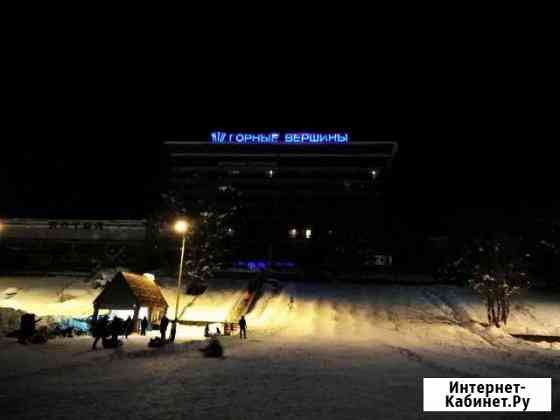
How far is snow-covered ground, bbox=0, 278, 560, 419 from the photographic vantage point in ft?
44.2

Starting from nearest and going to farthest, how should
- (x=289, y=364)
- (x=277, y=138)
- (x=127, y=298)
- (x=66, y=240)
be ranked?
(x=289, y=364), (x=127, y=298), (x=66, y=240), (x=277, y=138)

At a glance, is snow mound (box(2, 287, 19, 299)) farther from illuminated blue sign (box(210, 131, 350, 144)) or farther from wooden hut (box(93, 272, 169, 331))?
illuminated blue sign (box(210, 131, 350, 144))

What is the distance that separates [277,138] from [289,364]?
290 feet

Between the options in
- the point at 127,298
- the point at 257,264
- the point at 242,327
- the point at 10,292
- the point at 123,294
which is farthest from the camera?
the point at 257,264

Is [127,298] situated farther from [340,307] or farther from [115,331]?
[340,307]

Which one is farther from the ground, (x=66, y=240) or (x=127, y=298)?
(x=66, y=240)

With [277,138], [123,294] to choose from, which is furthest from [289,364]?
[277,138]

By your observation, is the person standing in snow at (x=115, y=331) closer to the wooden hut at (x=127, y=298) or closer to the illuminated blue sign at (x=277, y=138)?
the wooden hut at (x=127, y=298)

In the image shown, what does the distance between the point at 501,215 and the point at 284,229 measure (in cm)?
3297

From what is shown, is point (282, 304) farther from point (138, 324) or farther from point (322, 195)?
point (322, 195)

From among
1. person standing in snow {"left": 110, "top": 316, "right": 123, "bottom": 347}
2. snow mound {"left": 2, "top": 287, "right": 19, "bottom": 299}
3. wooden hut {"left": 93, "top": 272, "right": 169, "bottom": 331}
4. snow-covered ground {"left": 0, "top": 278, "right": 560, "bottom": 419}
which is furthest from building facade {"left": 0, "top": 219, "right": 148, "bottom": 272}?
person standing in snow {"left": 110, "top": 316, "right": 123, "bottom": 347}

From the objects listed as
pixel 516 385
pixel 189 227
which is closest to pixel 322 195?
pixel 189 227

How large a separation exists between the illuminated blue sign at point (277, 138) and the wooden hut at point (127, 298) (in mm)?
74739

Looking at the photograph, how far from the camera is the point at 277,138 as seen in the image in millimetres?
107312
